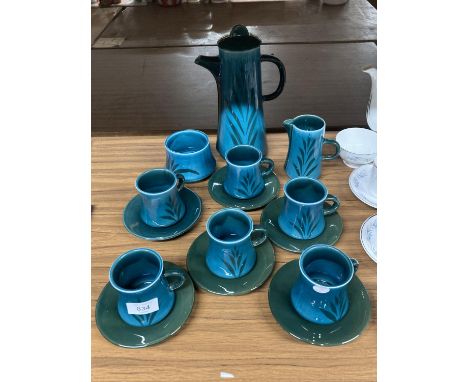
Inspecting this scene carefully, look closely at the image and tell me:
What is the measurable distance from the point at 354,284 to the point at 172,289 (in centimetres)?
26

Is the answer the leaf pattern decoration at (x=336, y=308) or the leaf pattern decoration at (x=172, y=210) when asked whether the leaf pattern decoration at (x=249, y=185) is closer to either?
the leaf pattern decoration at (x=172, y=210)

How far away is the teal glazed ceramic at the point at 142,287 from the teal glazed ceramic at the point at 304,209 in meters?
0.20

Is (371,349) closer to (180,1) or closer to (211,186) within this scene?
(211,186)

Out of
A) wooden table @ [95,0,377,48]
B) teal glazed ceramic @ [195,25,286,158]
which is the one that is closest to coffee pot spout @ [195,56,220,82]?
teal glazed ceramic @ [195,25,286,158]

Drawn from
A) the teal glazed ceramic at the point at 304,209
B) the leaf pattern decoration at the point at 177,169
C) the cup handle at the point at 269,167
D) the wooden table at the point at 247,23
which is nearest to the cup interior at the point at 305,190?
the teal glazed ceramic at the point at 304,209

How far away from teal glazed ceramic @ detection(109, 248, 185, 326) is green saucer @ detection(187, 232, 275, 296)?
4cm

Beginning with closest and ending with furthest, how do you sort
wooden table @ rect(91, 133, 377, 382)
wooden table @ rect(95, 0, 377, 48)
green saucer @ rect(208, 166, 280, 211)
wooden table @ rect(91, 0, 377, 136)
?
wooden table @ rect(91, 133, 377, 382) → green saucer @ rect(208, 166, 280, 211) → wooden table @ rect(91, 0, 377, 136) → wooden table @ rect(95, 0, 377, 48)

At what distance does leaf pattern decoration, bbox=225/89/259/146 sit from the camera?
2.44 feet

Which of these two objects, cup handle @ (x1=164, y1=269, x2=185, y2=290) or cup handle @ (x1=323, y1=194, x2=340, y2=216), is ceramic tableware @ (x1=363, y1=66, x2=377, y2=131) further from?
cup handle @ (x1=164, y1=269, x2=185, y2=290)

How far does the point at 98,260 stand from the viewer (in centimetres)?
65

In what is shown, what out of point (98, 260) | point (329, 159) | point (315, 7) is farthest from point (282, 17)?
point (98, 260)

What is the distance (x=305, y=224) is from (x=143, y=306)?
0.91 ft

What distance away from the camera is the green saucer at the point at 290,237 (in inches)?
25.1

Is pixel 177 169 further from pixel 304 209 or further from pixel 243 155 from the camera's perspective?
pixel 304 209
